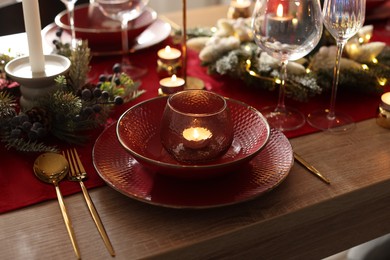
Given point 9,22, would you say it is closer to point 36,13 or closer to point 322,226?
point 36,13

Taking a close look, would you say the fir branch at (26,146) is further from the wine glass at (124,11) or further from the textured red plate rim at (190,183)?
the wine glass at (124,11)

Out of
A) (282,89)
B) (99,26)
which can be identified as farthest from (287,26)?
(99,26)

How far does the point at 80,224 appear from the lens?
0.72 m

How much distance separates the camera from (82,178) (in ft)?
2.64

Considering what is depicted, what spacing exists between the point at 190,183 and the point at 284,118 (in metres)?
0.30

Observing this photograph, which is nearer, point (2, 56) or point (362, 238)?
point (362, 238)

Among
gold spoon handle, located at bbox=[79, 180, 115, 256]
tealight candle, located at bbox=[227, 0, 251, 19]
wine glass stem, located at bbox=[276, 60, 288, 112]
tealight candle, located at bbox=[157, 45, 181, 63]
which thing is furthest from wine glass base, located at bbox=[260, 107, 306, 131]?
tealight candle, located at bbox=[227, 0, 251, 19]

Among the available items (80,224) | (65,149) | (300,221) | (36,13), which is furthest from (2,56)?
(300,221)

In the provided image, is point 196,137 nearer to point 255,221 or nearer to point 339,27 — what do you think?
point 255,221

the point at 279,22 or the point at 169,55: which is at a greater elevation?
the point at 279,22

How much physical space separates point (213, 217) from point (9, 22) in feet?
3.33

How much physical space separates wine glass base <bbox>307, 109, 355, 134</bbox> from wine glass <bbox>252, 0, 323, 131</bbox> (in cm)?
13

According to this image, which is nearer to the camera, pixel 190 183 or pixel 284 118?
pixel 190 183

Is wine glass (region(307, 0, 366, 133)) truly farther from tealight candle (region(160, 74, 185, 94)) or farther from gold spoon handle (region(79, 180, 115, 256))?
gold spoon handle (region(79, 180, 115, 256))
